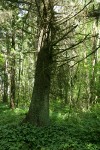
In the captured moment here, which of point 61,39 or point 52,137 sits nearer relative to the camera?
point 52,137

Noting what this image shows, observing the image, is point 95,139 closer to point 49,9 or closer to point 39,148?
point 39,148

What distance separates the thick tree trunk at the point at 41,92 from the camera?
10570mm

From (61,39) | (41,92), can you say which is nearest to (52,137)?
(41,92)

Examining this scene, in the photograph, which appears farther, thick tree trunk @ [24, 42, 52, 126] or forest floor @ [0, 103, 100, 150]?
thick tree trunk @ [24, 42, 52, 126]

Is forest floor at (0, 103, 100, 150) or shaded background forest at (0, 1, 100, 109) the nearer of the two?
forest floor at (0, 103, 100, 150)

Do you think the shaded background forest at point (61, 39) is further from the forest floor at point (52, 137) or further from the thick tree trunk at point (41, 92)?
the forest floor at point (52, 137)

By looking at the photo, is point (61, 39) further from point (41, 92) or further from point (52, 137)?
point (52, 137)

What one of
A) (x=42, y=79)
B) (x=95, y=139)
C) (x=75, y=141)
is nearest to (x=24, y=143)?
(x=75, y=141)

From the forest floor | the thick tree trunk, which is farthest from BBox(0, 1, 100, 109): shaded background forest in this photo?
the forest floor

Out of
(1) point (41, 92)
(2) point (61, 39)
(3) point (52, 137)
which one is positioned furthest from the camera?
(1) point (41, 92)

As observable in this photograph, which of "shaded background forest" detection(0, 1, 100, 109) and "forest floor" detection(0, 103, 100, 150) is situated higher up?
"shaded background forest" detection(0, 1, 100, 109)

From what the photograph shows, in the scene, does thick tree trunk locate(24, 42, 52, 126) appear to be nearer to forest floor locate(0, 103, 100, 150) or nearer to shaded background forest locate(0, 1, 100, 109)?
shaded background forest locate(0, 1, 100, 109)

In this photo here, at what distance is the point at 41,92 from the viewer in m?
10.6

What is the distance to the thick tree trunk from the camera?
34.7 ft
